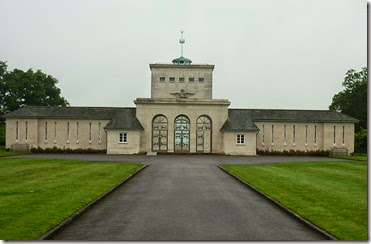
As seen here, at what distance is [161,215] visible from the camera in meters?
13.5

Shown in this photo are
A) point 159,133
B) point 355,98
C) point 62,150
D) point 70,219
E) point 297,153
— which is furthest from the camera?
point 355,98

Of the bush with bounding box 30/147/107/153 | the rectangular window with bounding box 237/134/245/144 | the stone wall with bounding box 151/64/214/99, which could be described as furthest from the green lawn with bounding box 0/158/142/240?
the stone wall with bounding box 151/64/214/99

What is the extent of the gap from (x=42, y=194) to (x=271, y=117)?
40295 mm

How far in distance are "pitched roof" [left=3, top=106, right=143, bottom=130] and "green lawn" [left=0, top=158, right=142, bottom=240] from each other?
75.4 ft

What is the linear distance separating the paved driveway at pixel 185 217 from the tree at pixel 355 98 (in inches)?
1955

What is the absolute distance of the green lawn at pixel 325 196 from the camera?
12.0m

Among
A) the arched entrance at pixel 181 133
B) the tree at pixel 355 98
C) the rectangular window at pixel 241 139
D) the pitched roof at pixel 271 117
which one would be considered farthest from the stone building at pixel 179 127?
the tree at pixel 355 98

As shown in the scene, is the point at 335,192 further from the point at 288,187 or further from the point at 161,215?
the point at 161,215

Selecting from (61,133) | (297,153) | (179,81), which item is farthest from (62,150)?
(297,153)

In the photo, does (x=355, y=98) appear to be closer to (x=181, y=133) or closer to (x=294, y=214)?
(x=181, y=133)

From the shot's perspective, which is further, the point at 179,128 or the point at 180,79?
the point at 180,79

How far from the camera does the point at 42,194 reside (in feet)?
54.8

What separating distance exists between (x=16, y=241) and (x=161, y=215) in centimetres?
473

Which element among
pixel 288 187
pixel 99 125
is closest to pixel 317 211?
pixel 288 187
